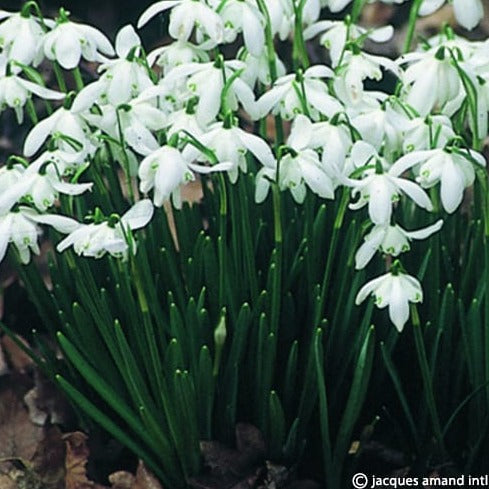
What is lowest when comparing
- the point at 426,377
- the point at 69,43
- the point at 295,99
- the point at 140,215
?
the point at 426,377

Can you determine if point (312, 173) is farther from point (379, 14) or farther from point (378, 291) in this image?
point (379, 14)

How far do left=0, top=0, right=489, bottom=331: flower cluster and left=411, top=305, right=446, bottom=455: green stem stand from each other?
117 mm

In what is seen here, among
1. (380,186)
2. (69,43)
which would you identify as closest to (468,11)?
(380,186)

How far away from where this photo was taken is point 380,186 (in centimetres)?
174

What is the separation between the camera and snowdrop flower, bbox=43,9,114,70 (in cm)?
193

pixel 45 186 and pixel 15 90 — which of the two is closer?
pixel 45 186

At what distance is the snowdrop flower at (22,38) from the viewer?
1.96m

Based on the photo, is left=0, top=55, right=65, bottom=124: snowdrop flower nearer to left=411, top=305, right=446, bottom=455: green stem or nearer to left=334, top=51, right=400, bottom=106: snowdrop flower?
left=334, top=51, right=400, bottom=106: snowdrop flower

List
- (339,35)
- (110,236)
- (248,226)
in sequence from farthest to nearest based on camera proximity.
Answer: (339,35) → (248,226) → (110,236)

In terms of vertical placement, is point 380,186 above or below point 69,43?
below

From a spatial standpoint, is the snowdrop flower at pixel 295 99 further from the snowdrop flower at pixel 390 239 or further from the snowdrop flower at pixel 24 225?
the snowdrop flower at pixel 24 225

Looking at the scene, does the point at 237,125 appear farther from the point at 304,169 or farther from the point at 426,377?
the point at 426,377

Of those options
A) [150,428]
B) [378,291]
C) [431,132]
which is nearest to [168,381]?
[150,428]

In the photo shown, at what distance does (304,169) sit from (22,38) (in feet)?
2.00
